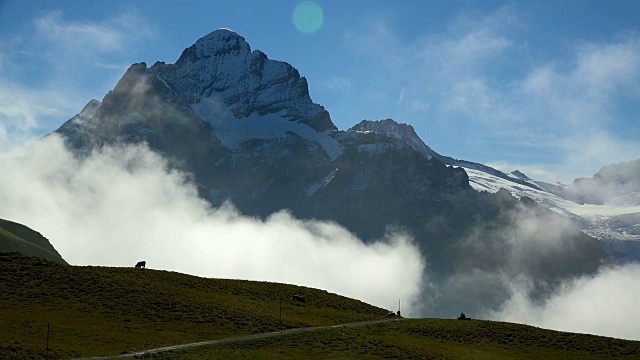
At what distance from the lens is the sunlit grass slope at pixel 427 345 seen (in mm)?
79375

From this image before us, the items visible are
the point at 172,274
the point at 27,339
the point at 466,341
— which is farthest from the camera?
the point at 172,274

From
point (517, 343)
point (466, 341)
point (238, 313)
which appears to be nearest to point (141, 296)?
point (238, 313)

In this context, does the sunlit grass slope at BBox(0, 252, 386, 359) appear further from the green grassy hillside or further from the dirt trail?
the dirt trail

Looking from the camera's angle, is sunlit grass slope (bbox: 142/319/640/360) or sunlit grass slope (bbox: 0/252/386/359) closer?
sunlit grass slope (bbox: 0/252/386/359)

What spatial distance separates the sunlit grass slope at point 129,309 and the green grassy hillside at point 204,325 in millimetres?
140

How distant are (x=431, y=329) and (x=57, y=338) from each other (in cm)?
5496

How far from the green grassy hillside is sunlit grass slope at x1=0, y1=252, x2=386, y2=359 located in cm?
14

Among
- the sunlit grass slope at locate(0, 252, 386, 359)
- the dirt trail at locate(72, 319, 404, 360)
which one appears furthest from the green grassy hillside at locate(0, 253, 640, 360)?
the dirt trail at locate(72, 319, 404, 360)

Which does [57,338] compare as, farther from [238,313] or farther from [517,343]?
[517,343]

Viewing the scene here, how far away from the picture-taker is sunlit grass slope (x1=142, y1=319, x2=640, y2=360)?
7938 cm

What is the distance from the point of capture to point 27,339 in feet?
238

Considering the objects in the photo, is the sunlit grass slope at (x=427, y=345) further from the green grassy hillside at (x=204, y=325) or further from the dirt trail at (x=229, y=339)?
the dirt trail at (x=229, y=339)

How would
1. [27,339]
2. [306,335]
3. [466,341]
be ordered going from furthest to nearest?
[466,341]
[306,335]
[27,339]

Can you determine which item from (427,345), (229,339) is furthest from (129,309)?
(427,345)
